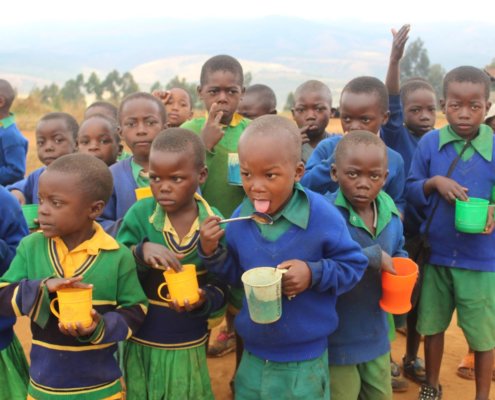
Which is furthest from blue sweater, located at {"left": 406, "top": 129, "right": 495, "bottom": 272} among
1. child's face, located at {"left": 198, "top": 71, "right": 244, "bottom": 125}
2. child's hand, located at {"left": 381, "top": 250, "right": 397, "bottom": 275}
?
child's face, located at {"left": 198, "top": 71, "right": 244, "bottom": 125}

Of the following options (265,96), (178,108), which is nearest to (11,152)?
(178,108)

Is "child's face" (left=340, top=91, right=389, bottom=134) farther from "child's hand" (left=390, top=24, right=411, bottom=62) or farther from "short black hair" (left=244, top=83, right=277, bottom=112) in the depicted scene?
"short black hair" (left=244, top=83, right=277, bottom=112)

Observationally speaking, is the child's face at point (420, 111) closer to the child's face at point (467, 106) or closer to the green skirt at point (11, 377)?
the child's face at point (467, 106)

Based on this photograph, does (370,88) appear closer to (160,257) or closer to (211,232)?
(211,232)

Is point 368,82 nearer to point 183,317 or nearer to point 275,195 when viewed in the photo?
point 275,195

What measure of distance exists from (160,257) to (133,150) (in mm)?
1089

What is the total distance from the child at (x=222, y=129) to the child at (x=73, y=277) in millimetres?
889

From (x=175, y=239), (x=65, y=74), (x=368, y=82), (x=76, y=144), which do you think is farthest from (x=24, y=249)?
(x=65, y=74)

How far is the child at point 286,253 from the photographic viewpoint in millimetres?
2213

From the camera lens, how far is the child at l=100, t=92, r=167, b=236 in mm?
2979

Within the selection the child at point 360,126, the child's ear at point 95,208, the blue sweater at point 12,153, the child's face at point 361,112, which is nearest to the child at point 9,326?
the child's ear at point 95,208

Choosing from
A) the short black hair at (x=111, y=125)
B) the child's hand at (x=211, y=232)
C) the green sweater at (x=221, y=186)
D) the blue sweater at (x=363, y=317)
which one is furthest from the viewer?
the short black hair at (x=111, y=125)

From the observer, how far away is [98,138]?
3516mm

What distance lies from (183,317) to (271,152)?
91cm
